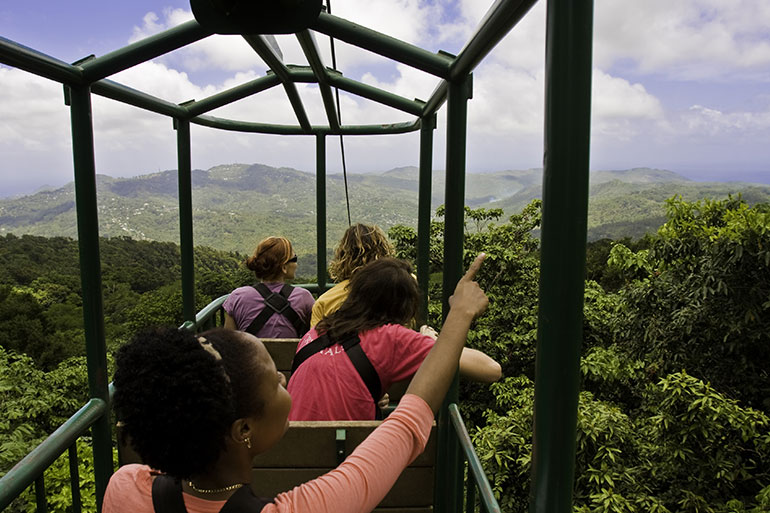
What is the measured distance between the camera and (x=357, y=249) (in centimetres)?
275

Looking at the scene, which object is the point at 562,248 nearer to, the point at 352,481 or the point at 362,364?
the point at 352,481

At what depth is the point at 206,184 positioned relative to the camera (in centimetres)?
7812

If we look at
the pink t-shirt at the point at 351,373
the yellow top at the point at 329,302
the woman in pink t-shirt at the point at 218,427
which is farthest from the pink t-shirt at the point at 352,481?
the yellow top at the point at 329,302

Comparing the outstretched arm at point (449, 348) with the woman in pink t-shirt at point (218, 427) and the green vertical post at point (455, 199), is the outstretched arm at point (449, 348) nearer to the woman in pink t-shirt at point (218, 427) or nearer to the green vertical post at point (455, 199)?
the woman in pink t-shirt at point (218, 427)

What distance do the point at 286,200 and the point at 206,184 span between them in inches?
424

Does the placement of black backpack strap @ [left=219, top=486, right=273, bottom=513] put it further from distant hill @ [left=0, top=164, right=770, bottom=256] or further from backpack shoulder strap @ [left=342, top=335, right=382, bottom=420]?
distant hill @ [left=0, top=164, right=770, bottom=256]

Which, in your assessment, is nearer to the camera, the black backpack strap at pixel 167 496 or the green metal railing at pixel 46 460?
the black backpack strap at pixel 167 496

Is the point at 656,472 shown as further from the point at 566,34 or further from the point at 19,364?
the point at 19,364

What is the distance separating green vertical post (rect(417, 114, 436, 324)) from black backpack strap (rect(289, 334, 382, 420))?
3.20 feet

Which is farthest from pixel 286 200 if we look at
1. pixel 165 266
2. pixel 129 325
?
pixel 129 325

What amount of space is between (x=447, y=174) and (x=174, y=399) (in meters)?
1.14

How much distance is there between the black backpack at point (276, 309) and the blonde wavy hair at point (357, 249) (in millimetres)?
358

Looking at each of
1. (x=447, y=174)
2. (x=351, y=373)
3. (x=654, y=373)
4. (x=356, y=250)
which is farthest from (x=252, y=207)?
(x=351, y=373)

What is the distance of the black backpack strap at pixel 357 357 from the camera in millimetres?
1673
